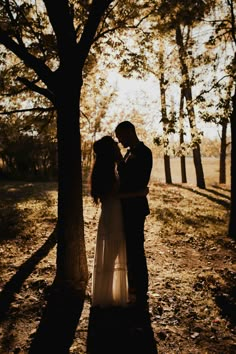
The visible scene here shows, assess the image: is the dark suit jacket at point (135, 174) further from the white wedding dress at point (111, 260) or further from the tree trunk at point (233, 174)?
the tree trunk at point (233, 174)

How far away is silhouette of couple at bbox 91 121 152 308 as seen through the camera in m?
5.00

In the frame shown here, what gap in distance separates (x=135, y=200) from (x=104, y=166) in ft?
2.69

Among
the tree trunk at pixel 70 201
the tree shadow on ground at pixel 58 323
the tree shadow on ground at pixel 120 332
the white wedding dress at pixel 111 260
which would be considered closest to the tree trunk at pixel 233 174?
the tree trunk at pixel 70 201

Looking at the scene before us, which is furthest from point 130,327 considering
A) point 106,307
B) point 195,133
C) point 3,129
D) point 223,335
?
point 3,129

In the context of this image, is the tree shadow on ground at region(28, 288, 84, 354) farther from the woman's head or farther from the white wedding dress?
the woman's head

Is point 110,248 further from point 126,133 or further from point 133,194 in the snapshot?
point 126,133

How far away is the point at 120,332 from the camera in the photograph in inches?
181

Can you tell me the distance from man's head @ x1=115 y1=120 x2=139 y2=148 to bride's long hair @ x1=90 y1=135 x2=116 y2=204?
322 mm

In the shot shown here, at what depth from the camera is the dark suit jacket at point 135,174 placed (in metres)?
5.16


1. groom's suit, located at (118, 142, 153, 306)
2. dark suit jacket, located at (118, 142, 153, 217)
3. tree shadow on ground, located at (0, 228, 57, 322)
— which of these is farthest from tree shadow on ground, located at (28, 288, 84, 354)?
dark suit jacket, located at (118, 142, 153, 217)

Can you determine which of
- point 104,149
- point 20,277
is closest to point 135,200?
point 104,149

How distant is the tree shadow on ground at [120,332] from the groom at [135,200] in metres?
0.43

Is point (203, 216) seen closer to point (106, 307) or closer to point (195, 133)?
point (195, 133)

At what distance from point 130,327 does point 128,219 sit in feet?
5.31
